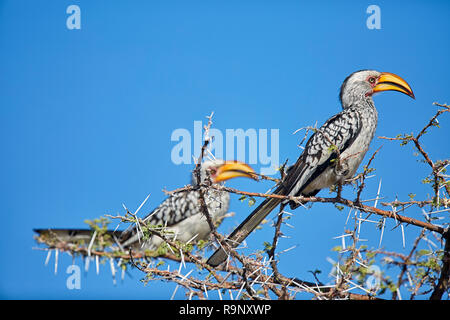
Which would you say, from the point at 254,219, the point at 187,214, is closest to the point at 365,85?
the point at 254,219

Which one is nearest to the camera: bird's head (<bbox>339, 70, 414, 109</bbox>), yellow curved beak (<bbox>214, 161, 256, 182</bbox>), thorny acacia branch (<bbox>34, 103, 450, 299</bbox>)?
thorny acacia branch (<bbox>34, 103, 450, 299</bbox>)

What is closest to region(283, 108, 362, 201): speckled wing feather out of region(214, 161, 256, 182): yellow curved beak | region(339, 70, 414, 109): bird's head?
region(339, 70, 414, 109): bird's head

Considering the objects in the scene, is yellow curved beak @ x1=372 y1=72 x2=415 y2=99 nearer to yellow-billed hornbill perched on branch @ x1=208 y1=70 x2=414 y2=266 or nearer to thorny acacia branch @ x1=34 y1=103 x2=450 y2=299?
yellow-billed hornbill perched on branch @ x1=208 y1=70 x2=414 y2=266

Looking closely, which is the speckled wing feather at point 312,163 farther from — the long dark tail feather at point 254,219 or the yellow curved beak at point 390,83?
the yellow curved beak at point 390,83

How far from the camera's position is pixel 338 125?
514 cm

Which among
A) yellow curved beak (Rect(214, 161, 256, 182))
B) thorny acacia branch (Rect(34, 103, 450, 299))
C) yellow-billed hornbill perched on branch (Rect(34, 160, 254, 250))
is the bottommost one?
thorny acacia branch (Rect(34, 103, 450, 299))

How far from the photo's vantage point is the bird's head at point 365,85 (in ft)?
18.8

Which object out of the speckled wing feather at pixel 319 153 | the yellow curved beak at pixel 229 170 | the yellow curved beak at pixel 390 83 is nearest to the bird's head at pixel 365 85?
the yellow curved beak at pixel 390 83

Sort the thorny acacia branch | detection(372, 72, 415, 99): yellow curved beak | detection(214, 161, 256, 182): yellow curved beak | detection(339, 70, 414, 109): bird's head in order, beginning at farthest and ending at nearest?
detection(214, 161, 256, 182): yellow curved beak < detection(339, 70, 414, 109): bird's head < detection(372, 72, 415, 99): yellow curved beak < the thorny acacia branch

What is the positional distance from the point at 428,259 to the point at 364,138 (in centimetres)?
173

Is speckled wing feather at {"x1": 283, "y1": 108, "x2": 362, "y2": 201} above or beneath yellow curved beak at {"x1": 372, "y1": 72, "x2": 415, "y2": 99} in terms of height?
beneath

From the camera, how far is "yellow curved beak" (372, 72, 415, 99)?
5531 mm
